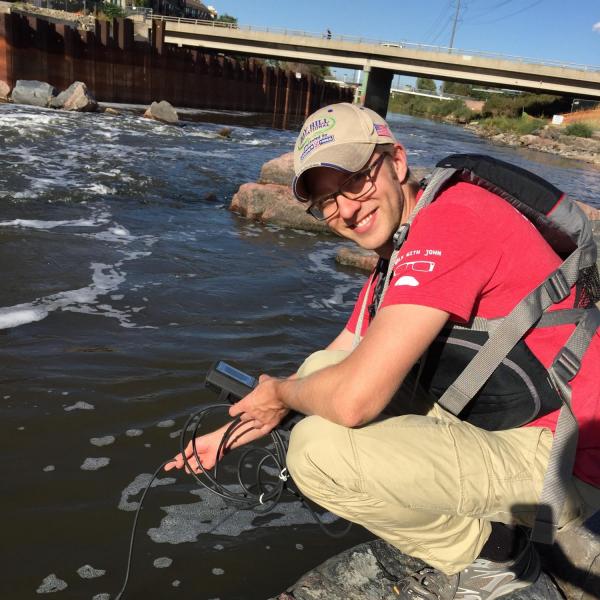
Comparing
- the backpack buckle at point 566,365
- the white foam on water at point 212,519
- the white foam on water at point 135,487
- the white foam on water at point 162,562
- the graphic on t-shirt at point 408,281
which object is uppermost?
the graphic on t-shirt at point 408,281

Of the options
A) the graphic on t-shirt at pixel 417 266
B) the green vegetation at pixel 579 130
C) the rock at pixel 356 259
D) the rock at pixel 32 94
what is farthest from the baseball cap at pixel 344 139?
the green vegetation at pixel 579 130

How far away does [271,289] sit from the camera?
622cm

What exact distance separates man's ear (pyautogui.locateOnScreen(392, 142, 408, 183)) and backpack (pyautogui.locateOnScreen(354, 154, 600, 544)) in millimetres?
123

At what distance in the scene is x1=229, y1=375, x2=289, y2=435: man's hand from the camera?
85.0 inches

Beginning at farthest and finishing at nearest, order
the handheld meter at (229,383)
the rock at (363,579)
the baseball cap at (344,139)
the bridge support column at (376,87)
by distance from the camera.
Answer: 1. the bridge support column at (376,87)
2. the handheld meter at (229,383)
3. the rock at (363,579)
4. the baseball cap at (344,139)

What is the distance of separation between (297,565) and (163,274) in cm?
443

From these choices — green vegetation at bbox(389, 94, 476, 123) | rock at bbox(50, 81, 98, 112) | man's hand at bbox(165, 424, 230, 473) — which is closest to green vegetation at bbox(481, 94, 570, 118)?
green vegetation at bbox(389, 94, 476, 123)

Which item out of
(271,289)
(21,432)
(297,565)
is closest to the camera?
(297,565)

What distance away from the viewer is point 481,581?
2.15m

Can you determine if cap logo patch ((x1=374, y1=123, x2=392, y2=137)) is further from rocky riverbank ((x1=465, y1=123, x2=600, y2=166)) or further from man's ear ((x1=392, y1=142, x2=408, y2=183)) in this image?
rocky riverbank ((x1=465, y1=123, x2=600, y2=166))

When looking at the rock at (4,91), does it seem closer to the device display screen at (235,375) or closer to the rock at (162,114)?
the rock at (162,114)

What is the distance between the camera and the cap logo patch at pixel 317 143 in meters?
1.89

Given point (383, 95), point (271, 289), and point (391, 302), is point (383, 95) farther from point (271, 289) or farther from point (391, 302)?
point (391, 302)

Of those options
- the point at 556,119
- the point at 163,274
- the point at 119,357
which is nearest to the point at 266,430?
the point at 119,357
